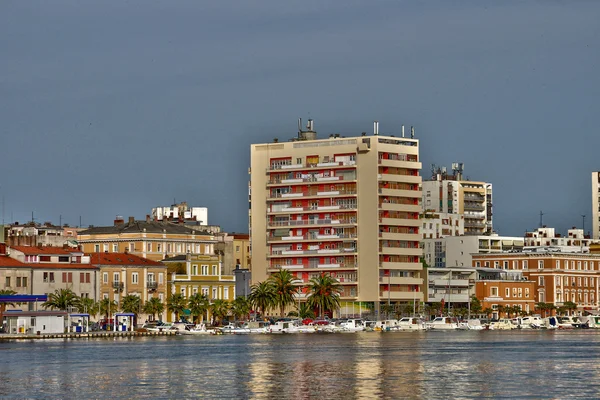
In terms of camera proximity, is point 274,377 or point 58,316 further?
point 58,316

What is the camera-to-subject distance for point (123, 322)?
646 feet

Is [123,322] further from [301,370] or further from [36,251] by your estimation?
[301,370]

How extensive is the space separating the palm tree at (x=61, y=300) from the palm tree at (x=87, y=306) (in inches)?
37.5

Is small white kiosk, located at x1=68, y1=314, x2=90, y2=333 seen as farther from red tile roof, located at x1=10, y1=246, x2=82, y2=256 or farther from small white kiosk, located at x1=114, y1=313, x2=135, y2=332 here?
red tile roof, located at x1=10, y1=246, x2=82, y2=256

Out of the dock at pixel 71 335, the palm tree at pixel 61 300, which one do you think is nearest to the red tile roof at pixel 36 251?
the palm tree at pixel 61 300

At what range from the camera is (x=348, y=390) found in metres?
87.9

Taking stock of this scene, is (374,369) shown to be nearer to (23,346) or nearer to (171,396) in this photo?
(171,396)

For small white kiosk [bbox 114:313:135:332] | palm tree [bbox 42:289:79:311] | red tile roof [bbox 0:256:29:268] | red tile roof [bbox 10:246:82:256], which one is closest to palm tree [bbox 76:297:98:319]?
palm tree [bbox 42:289:79:311]

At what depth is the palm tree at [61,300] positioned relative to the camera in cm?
18975

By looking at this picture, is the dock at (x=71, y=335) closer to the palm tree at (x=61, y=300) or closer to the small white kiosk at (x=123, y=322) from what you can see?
the small white kiosk at (x=123, y=322)

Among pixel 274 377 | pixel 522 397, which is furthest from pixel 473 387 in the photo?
pixel 274 377

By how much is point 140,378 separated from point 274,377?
31.7ft

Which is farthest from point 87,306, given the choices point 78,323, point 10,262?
point 10,262

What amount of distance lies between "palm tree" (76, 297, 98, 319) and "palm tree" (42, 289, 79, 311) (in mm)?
954
